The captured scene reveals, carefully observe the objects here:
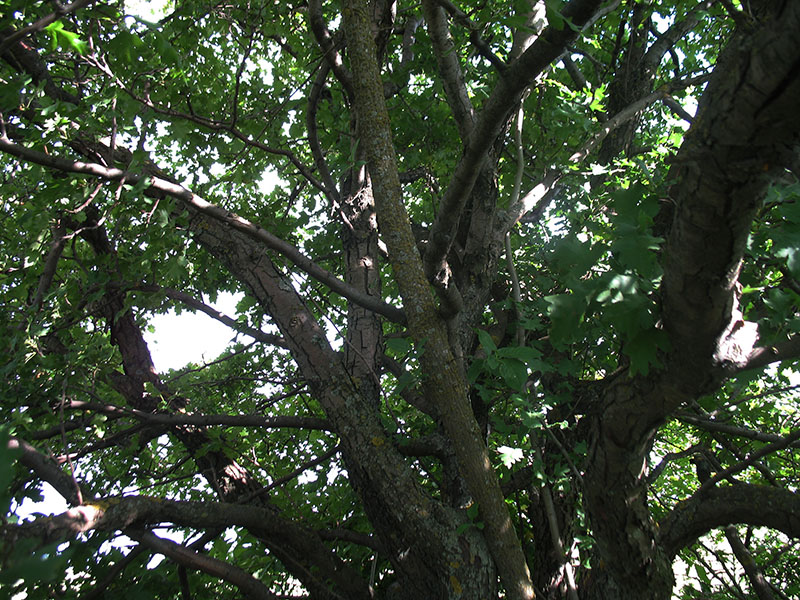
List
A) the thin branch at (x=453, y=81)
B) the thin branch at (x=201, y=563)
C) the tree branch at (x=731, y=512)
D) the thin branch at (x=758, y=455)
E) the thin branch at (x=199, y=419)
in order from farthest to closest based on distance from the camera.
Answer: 1. the thin branch at (x=199, y=419)
2. the thin branch at (x=453, y=81)
3. the thin branch at (x=201, y=563)
4. the thin branch at (x=758, y=455)
5. the tree branch at (x=731, y=512)

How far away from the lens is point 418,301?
2742 mm

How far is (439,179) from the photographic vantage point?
5.24 metres

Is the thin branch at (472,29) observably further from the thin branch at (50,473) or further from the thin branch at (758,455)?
the thin branch at (50,473)

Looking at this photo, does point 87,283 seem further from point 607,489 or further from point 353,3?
point 607,489

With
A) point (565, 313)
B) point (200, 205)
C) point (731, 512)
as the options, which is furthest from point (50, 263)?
point (731, 512)

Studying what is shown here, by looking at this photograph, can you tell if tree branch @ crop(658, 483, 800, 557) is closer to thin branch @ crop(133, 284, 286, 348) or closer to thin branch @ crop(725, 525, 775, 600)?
thin branch @ crop(725, 525, 775, 600)

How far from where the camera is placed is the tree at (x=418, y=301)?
5.86 feet

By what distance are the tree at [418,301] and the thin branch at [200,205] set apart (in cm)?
2

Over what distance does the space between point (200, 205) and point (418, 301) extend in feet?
4.33

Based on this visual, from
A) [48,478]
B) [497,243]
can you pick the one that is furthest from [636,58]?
[48,478]

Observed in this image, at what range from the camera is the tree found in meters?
1.79

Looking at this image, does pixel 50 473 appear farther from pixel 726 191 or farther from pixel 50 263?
pixel 726 191

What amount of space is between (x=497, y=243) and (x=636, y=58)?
3.06 meters

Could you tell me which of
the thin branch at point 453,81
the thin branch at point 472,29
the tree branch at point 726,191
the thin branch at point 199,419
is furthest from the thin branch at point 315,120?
the tree branch at point 726,191
